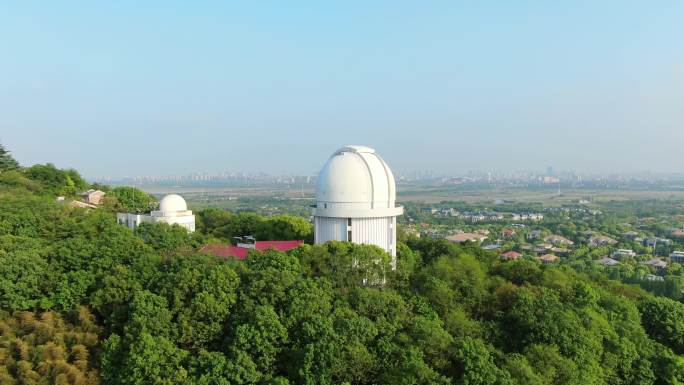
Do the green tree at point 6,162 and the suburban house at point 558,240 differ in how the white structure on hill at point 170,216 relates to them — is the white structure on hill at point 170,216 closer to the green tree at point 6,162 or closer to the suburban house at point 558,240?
the green tree at point 6,162

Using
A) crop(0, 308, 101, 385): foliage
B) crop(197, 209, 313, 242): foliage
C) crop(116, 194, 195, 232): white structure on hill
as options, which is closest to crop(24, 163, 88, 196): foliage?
crop(116, 194, 195, 232): white structure on hill

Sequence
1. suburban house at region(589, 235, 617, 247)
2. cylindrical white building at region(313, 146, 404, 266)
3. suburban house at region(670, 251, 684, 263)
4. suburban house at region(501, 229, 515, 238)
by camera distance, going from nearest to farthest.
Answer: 1. cylindrical white building at region(313, 146, 404, 266)
2. suburban house at region(670, 251, 684, 263)
3. suburban house at region(589, 235, 617, 247)
4. suburban house at region(501, 229, 515, 238)

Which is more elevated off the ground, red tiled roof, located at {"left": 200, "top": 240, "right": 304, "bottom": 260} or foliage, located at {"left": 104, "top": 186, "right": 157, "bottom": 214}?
foliage, located at {"left": 104, "top": 186, "right": 157, "bottom": 214}

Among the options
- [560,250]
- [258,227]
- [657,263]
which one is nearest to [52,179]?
[258,227]

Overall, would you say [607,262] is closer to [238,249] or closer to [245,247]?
[245,247]

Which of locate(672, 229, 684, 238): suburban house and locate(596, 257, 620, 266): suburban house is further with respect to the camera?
locate(672, 229, 684, 238): suburban house

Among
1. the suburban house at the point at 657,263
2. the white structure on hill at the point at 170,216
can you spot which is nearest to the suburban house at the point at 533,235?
the suburban house at the point at 657,263

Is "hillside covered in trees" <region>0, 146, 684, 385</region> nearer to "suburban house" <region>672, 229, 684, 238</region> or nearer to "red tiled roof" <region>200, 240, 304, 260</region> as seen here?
"red tiled roof" <region>200, 240, 304, 260</region>
